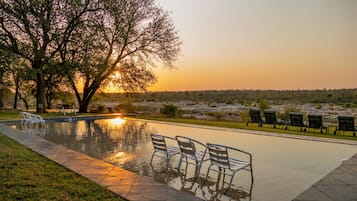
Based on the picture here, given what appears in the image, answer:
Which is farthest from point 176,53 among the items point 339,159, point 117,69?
→ point 339,159

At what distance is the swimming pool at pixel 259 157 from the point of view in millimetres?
4754

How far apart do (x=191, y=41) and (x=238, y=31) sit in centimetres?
322

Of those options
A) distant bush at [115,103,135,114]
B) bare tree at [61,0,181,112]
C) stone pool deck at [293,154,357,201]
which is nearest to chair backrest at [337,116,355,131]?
stone pool deck at [293,154,357,201]

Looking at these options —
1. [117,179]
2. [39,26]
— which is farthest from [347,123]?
[39,26]

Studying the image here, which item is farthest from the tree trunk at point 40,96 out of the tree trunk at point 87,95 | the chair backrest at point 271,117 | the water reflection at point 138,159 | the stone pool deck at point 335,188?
the stone pool deck at point 335,188

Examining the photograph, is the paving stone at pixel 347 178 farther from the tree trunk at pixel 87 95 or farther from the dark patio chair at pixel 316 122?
the tree trunk at pixel 87 95

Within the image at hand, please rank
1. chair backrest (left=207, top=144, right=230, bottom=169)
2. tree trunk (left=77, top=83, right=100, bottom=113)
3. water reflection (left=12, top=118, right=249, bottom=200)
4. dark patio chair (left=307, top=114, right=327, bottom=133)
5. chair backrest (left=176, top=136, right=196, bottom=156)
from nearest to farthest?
water reflection (left=12, top=118, right=249, bottom=200), chair backrest (left=207, top=144, right=230, bottom=169), chair backrest (left=176, top=136, right=196, bottom=156), dark patio chair (left=307, top=114, right=327, bottom=133), tree trunk (left=77, top=83, right=100, bottom=113)

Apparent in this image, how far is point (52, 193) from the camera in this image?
401cm

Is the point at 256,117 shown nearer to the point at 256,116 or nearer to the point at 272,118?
the point at 256,116

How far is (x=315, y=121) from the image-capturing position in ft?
36.5

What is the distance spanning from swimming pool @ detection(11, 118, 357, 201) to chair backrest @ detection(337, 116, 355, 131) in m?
2.03

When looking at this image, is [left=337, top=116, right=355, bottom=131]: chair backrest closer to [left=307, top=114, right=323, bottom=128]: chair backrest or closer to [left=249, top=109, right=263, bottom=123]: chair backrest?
[left=307, top=114, right=323, bottom=128]: chair backrest

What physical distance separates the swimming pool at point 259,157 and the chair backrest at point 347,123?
6.68 feet

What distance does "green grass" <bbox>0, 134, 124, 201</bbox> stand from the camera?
A: 392cm
